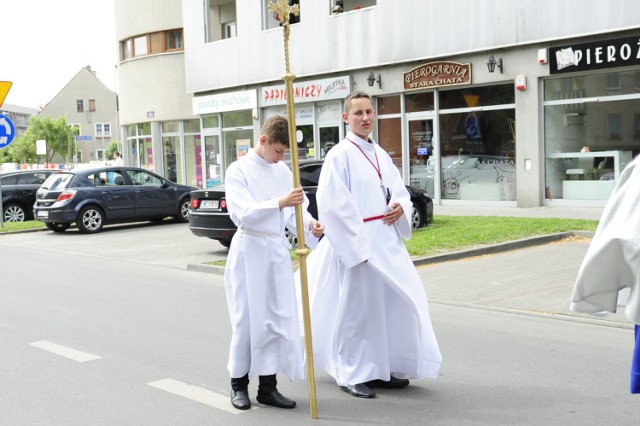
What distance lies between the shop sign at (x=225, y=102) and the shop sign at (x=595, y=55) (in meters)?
11.8

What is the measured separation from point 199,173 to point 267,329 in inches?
1138

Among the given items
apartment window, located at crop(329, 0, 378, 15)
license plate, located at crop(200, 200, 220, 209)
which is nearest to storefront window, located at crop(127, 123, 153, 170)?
apartment window, located at crop(329, 0, 378, 15)

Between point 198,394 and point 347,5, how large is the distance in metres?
21.4

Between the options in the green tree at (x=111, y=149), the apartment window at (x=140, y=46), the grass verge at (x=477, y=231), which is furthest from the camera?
the green tree at (x=111, y=149)

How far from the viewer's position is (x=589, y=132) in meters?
19.2

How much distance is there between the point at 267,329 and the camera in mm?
5430

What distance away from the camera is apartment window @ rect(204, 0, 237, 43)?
31.4m

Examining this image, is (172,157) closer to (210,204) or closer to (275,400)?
(210,204)

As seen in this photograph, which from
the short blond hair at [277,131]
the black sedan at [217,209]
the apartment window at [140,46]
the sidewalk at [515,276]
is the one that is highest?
the apartment window at [140,46]

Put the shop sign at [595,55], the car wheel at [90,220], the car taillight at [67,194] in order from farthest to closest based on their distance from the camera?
the car wheel at [90,220], the car taillight at [67,194], the shop sign at [595,55]

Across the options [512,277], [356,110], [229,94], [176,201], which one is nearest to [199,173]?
[229,94]

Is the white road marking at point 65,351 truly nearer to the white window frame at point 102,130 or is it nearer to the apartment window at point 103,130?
the white window frame at point 102,130

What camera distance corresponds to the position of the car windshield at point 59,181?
20.2m

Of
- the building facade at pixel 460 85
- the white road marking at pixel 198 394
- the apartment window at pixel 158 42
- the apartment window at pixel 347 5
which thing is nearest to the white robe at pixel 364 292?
the white road marking at pixel 198 394
